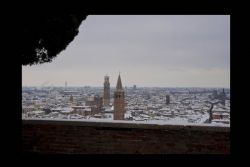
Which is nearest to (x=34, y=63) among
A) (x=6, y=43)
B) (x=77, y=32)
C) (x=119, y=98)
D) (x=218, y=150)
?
(x=77, y=32)

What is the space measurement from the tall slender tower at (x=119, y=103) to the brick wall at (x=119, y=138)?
75.1ft

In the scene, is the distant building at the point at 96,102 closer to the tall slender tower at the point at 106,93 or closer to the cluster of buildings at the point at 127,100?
the cluster of buildings at the point at 127,100

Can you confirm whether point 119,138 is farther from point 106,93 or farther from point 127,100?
point 106,93

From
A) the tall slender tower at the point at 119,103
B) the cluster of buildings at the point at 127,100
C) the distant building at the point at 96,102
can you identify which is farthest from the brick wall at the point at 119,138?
the distant building at the point at 96,102

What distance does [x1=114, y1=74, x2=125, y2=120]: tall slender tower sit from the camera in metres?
30.0

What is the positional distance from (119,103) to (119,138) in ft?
85.6

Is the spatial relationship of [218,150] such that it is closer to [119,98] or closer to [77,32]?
[77,32]

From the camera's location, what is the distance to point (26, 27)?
15.5 feet

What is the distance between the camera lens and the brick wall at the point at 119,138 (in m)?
6.13

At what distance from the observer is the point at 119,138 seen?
6324mm

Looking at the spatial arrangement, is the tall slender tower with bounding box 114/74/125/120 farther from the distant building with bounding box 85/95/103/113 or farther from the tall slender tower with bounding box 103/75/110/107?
the tall slender tower with bounding box 103/75/110/107

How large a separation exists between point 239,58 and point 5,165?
1.94 m

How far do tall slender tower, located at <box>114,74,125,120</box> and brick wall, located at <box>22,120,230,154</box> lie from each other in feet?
75.1

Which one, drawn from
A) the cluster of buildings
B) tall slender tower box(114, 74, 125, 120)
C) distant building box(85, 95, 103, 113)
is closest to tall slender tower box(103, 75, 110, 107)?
the cluster of buildings
